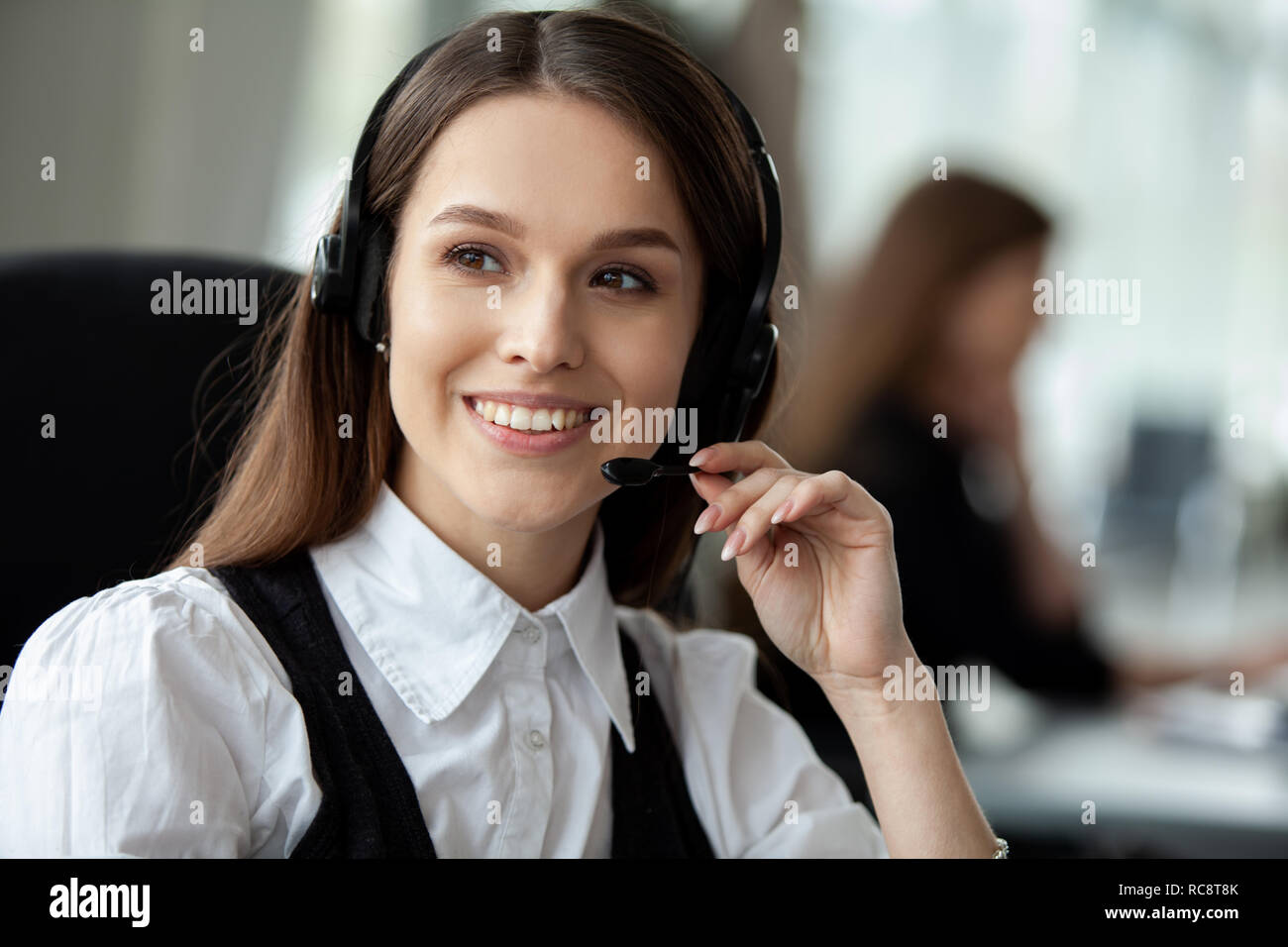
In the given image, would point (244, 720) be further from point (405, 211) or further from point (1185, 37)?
point (1185, 37)

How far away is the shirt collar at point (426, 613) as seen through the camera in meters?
0.83

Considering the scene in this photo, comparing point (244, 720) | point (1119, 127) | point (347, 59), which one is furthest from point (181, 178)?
point (1119, 127)

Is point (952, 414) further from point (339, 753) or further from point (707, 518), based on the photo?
point (339, 753)

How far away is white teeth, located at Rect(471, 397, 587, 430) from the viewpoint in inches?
32.1

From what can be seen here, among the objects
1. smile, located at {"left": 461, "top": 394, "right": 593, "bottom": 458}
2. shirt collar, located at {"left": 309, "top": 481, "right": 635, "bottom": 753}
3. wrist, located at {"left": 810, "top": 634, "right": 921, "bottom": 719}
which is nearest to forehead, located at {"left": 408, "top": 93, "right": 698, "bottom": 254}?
smile, located at {"left": 461, "top": 394, "right": 593, "bottom": 458}

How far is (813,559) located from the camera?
914mm

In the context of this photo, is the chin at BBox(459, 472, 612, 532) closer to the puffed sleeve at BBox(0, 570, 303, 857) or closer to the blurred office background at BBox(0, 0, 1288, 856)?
the puffed sleeve at BBox(0, 570, 303, 857)

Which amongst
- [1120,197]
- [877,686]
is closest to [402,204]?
[877,686]

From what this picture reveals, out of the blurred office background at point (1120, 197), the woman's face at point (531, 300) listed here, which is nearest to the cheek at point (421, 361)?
the woman's face at point (531, 300)

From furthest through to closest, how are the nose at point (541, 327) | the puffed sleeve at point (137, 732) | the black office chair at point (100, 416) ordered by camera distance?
the black office chair at point (100, 416) → the nose at point (541, 327) → the puffed sleeve at point (137, 732)

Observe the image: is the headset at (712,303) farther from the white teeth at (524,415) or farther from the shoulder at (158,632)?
the shoulder at (158,632)

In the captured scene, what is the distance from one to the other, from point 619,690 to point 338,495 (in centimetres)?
27

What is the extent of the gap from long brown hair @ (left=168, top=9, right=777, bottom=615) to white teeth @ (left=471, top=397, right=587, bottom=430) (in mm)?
133

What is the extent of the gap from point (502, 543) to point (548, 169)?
0.29m
